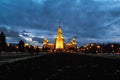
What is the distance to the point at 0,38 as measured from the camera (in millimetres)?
154000

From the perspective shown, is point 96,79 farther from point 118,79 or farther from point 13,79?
point 13,79

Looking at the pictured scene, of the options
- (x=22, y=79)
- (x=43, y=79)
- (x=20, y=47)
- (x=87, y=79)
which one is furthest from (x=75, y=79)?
(x=20, y=47)

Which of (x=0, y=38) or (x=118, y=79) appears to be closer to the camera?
(x=118, y=79)

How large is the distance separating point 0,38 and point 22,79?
134449 millimetres

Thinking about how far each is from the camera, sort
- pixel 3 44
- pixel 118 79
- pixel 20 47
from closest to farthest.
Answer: pixel 118 79 → pixel 3 44 → pixel 20 47

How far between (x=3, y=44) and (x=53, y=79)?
440ft

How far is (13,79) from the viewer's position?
906 inches

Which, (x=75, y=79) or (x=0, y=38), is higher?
(x=0, y=38)

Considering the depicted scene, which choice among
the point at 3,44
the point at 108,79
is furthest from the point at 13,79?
the point at 3,44

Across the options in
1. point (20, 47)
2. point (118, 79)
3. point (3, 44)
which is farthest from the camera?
point (20, 47)

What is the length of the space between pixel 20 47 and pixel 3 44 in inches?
1479

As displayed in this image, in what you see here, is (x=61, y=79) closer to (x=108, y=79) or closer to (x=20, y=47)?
(x=108, y=79)

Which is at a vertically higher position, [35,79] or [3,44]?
[3,44]

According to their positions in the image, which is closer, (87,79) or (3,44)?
(87,79)
